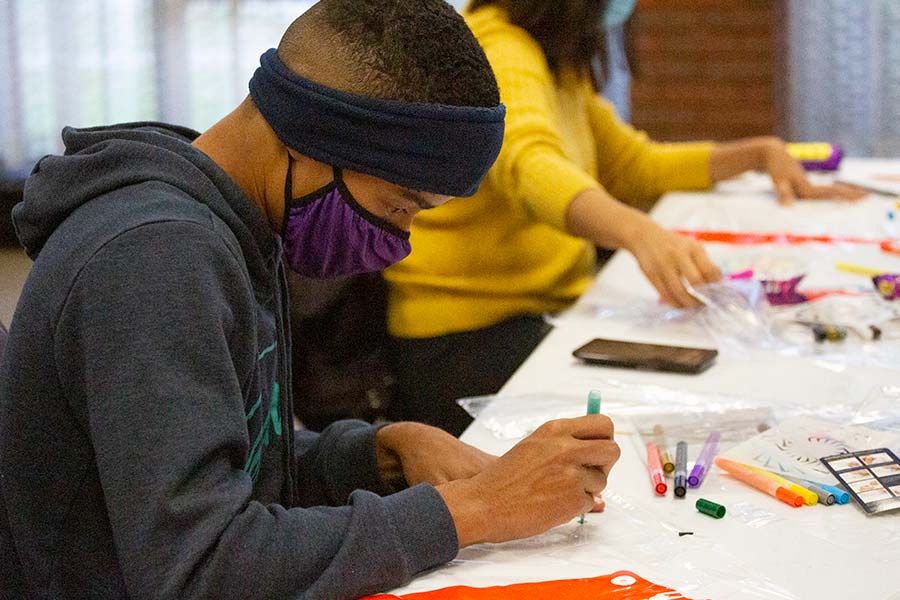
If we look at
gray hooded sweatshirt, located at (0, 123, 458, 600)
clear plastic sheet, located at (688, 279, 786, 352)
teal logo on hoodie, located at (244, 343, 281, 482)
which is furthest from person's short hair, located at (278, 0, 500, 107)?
clear plastic sheet, located at (688, 279, 786, 352)

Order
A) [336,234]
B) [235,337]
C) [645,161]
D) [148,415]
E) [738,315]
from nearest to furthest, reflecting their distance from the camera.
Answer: [148,415] → [235,337] → [336,234] → [738,315] → [645,161]

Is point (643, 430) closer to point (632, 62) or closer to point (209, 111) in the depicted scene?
point (632, 62)

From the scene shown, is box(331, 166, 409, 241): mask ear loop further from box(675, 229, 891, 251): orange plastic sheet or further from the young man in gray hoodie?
box(675, 229, 891, 251): orange plastic sheet

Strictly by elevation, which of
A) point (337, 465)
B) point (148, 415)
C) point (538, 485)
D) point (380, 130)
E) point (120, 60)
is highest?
point (380, 130)

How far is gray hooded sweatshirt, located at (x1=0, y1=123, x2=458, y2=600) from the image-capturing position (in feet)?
2.39

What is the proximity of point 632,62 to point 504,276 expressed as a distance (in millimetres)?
699

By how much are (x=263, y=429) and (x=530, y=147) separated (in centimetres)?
89

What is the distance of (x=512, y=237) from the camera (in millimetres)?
1905

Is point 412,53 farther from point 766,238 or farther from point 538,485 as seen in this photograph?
point 766,238

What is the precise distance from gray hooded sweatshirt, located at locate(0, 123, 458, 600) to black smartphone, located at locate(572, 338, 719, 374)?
54 cm

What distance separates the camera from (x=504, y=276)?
1894 mm

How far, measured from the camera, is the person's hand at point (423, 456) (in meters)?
0.99

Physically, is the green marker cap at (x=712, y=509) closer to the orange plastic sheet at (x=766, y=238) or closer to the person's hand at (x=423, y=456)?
the person's hand at (x=423, y=456)

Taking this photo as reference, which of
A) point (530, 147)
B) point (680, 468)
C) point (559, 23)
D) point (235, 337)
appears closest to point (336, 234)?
point (235, 337)
